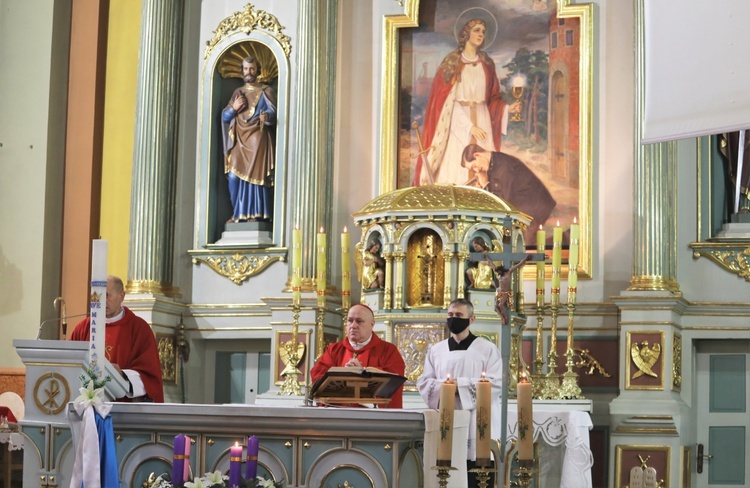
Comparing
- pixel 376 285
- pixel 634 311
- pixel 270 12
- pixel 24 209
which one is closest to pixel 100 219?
pixel 24 209

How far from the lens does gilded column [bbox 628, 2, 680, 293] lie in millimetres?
10133

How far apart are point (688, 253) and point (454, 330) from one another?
10.7 ft

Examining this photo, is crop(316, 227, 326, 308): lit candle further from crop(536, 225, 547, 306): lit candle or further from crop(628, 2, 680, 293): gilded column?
crop(628, 2, 680, 293): gilded column

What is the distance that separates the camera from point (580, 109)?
35.7ft

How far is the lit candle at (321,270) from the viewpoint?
10.2m

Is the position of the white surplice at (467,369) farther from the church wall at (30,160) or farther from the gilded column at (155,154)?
the church wall at (30,160)

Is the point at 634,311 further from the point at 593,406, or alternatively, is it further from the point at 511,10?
the point at 511,10

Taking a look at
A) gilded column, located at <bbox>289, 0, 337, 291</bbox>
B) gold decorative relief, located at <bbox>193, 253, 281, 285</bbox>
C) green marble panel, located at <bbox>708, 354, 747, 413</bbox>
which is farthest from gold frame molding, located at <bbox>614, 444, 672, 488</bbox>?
gold decorative relief, located at <bbox>193, 253, 281, 285</bbox>

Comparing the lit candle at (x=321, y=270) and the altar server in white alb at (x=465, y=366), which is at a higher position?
the lit candle at (x=321, y=270)

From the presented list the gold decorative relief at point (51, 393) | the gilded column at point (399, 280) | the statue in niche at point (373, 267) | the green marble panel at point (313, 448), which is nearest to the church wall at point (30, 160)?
the statue in niche at point (373, 267)

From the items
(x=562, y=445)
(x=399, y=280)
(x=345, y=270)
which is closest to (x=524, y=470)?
(x=562, y=445)

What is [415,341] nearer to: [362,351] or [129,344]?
[362,351]

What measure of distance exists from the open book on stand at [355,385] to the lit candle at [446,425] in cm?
170

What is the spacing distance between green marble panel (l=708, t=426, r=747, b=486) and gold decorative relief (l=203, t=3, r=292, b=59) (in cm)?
556
